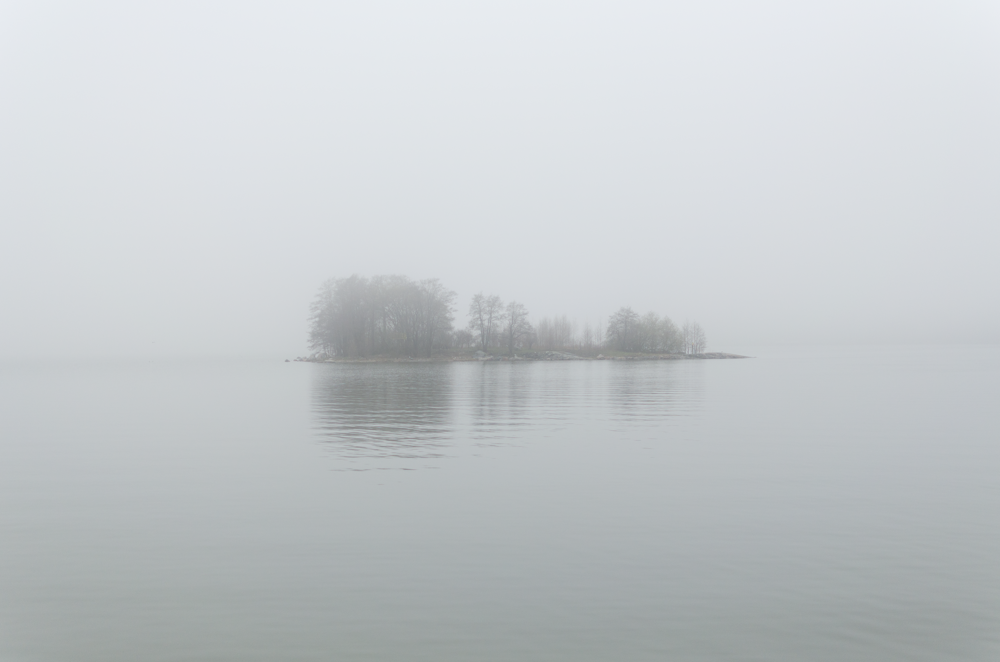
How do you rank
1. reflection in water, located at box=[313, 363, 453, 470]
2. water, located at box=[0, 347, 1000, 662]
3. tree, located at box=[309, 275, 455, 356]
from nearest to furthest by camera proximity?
water, located at box=[0, 347, 1000, 662]
reflection in water, located at box=[313, 363, 453, 470]
tree, located at box=[309, 275, 455, 356]

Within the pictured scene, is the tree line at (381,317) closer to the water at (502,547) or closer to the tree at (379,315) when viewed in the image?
the tree at (379,315)

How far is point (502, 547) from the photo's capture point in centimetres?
1301

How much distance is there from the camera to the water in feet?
29.7

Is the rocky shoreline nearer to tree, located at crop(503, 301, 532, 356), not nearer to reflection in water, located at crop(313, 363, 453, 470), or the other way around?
tree, located at crop(503, 301, 532, 356)

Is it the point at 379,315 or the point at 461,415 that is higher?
the point at 379,315

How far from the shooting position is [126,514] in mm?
15766

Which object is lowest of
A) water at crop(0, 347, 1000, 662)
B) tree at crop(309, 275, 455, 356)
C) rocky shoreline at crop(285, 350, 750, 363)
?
water at crop(0, 347, 1000, 662)

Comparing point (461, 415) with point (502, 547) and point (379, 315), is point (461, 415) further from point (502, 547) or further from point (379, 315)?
point (379, 315)

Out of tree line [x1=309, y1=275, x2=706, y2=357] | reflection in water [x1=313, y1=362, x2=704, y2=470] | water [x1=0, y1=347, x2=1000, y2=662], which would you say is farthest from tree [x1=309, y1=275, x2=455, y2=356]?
water [x1=0, y1=347, x2=1000, y2=662]

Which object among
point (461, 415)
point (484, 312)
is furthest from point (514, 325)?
point (461, 415)

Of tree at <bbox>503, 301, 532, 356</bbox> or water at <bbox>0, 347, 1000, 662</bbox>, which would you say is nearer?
water at <bbox>0, 347, 1000, 662</bbox>

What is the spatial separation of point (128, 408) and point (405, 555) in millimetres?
39790

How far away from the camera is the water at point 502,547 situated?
9.05 meters

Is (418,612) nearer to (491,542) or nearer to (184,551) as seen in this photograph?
(491,542)
